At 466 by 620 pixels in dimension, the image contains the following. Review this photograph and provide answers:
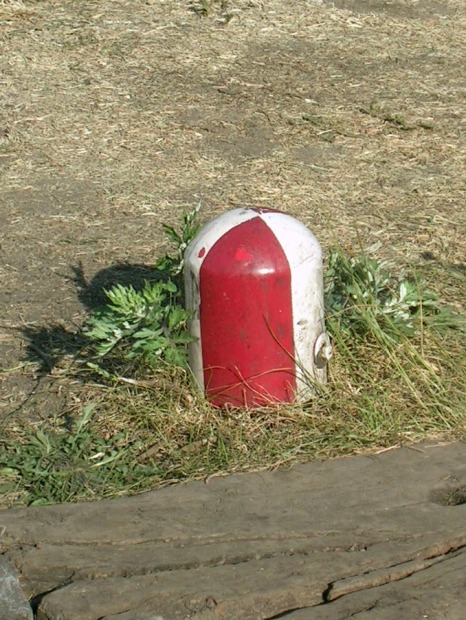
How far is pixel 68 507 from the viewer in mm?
3463

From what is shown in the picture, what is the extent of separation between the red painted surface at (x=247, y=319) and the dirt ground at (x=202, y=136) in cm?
69


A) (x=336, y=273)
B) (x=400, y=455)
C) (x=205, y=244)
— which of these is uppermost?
(x=205, y=244)

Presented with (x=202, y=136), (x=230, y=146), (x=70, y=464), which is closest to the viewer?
(x=70, y=464)

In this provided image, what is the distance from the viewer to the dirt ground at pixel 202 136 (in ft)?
17.1

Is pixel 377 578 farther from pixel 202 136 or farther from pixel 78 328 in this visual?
pixel 202 136

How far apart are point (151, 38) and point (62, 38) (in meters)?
0.64

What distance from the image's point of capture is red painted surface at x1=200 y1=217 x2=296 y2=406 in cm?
384

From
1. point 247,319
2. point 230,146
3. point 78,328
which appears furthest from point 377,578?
point 230,146

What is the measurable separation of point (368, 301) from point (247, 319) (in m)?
0.62

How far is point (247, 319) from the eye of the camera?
3867mm

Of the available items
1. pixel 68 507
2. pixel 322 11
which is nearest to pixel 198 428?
pixel 68 507

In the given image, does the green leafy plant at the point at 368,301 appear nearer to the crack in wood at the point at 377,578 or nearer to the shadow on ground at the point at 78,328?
the shadow on ground at the point at 78,328

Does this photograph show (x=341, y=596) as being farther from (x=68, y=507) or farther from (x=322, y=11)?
(x=322, y=11)

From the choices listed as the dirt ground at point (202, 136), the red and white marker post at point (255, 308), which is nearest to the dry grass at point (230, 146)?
the dirt ground at point (202, 136)
